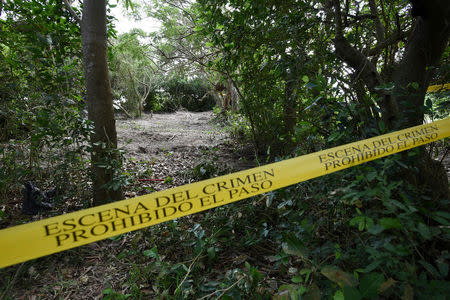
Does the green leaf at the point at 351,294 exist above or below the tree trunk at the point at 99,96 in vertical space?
below

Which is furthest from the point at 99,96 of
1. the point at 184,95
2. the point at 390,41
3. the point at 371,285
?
the point at 184,95

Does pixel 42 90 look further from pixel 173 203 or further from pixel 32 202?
pixel 173 203

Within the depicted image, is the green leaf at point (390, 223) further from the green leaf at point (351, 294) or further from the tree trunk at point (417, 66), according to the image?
the tree trunk at point (417, 66)

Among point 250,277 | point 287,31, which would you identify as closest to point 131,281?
point 250,277

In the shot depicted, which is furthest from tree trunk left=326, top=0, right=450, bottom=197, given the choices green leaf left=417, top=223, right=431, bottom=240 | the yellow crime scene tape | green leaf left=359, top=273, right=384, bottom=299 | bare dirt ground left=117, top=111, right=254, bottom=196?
bare dirt ground left=117, top=111, right=254, bottom=196

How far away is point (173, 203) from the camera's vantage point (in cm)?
115

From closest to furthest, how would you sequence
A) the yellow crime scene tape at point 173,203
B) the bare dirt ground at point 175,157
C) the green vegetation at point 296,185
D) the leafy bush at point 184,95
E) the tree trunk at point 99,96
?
the yellow crime scene tape at point 173,203 < the green vegetation at point 296,185 < the tree trunk at point 99,96 < the bare dirt ground at point 175,157 < the leafy bush at point 184,95

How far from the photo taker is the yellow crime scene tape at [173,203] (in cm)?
94

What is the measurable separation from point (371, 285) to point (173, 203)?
0.98 metres

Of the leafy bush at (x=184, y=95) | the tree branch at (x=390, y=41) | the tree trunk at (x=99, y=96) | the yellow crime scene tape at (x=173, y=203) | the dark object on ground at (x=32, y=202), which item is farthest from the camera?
the leafy bush at (x=184, y=95)

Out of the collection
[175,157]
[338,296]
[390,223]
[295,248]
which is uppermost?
[175,157]

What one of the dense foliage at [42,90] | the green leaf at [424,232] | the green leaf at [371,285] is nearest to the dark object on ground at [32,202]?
the dense foliage at [42,90]

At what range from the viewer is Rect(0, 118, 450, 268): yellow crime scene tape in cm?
94

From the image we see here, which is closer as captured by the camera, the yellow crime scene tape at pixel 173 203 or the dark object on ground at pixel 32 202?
the yellow crime scene tape at pixel 173 203
